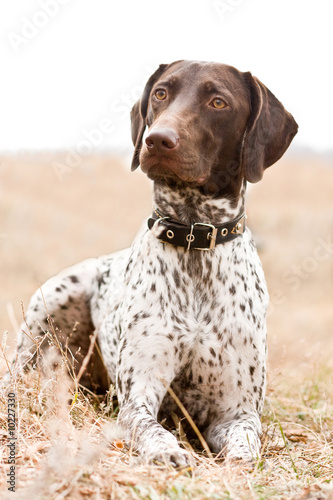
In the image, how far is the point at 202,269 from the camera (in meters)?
3.47

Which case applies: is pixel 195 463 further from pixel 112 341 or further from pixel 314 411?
pixel 314 411

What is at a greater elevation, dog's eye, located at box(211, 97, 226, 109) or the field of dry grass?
dog's eye, located at box(211, 97, 226, 109)

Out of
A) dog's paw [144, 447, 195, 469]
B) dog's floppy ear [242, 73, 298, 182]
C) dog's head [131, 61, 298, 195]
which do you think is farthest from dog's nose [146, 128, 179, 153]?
dog's paw [144, 447, 195, 469]

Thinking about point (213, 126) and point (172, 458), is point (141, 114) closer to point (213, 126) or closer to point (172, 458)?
point (213, 126)

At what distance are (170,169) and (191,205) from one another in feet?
1.32

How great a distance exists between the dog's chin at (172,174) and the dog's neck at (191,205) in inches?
5.4

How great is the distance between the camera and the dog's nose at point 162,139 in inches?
122

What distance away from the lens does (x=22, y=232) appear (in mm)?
15992

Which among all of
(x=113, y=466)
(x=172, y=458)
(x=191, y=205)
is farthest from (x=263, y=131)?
(x=113, y=466)

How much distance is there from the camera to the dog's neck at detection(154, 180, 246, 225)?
11.6 ft

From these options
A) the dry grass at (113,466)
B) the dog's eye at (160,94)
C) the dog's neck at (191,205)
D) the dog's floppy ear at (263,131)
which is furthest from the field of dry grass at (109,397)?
the dog's eye at (160,94)

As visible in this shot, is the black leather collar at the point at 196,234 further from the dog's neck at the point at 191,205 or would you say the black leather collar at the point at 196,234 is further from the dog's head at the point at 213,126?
the dog's head at the point at 213,126

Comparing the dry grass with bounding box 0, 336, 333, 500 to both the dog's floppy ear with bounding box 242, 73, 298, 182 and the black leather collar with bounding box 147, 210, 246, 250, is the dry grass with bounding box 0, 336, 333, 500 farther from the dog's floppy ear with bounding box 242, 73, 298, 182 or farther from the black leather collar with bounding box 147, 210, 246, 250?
the dog's floppy ear with bounding box 242, 73, 298, 182

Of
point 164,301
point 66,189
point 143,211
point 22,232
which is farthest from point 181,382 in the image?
point 66,189
